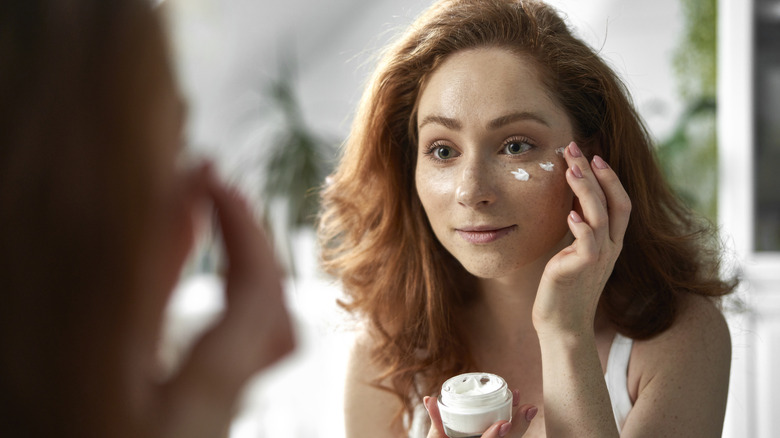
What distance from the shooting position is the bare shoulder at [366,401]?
1.16 meters

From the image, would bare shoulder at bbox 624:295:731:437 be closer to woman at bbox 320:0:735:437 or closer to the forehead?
woman at bbox 320:0:735:437

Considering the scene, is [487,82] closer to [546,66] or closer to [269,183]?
[546,66]

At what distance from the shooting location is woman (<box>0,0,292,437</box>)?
13.6 inches

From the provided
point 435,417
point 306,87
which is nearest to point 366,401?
point 435,417

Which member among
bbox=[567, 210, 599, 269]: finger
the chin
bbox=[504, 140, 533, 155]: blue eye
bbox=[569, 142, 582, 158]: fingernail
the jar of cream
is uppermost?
bbox=[504, 140, 533, 155]: blue eye

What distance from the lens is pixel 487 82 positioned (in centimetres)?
95

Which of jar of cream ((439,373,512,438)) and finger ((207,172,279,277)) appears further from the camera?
jar of cream ((439,373,512,438))

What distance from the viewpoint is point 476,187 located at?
3.05 feet

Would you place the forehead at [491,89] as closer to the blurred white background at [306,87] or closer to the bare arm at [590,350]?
the bare arm at [590,350]

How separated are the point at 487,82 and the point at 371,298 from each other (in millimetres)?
458

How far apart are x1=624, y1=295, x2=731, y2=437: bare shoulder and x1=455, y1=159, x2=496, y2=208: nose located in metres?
0.36

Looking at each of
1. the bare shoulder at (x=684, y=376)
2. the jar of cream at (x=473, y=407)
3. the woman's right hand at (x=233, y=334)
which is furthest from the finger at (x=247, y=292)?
the bare shoulder at (x=684, y=376)

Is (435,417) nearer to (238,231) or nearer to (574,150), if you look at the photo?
(574,150)

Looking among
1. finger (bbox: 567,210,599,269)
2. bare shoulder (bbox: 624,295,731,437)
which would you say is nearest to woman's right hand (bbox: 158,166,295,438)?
finger (bbox: 567,210,599,269)
